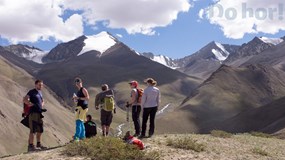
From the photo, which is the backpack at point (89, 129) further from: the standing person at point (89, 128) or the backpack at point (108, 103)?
the backpack at point (108, 103)

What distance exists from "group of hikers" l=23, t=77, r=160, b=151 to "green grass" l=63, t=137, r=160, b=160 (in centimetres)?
83

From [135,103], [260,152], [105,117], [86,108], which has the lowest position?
[260,152]

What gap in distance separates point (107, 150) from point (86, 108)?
3479mm

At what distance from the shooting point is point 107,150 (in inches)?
591

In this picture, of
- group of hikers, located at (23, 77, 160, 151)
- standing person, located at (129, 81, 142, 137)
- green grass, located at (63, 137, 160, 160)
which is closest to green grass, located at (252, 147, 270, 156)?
group of hikers, located at (23, 77, 160, 151)

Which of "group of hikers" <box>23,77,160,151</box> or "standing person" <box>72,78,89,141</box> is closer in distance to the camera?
"group of hikers" <box>23,77,160,151</box>

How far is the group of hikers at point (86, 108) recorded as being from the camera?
17.3 metres

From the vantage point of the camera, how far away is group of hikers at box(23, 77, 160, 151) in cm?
1728

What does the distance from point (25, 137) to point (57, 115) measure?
49326 millimetres

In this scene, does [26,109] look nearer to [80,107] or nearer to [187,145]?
[80,107]

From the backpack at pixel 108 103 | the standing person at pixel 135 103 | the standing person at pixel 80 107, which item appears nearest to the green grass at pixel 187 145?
the standing person at pixel 135 103

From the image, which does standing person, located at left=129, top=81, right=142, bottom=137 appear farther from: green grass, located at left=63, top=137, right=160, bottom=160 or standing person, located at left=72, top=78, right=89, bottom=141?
green grass, located at left=63, top=137, right=160, bottom=160

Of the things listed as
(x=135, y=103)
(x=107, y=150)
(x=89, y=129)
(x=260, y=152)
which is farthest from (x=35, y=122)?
(x=260, y=152)

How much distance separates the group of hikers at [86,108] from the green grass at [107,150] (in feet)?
2.73
